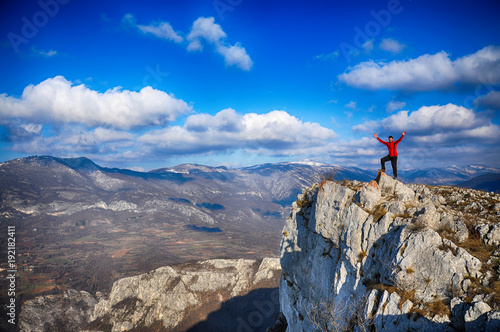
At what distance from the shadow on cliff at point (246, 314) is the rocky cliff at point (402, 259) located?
82.8 m

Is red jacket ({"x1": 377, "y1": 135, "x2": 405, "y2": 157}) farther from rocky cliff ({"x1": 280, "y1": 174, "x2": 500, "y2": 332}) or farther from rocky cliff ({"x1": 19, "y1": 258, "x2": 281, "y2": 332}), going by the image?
rocky cliff ({"x1": 19, "y1": 258, "x2": 281, "y2": 332})

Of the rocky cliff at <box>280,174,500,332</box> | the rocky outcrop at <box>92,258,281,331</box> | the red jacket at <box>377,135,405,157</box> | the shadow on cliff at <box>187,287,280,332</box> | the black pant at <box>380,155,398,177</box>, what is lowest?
the shadow on cliff at <box>187,287,280,332</box>

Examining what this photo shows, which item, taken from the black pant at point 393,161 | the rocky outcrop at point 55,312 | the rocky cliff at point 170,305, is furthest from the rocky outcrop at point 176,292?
the black pant at point 393,161

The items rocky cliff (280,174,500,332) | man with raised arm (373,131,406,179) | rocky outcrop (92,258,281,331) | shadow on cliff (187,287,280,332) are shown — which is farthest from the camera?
shadow on cliff (187,287,280,332)

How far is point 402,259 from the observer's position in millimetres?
14430

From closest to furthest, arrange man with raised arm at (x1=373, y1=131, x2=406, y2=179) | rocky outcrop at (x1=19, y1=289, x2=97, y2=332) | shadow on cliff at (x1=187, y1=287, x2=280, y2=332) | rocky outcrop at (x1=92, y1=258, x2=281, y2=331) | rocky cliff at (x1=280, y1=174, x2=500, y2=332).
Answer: rocky cliff at (x1=280, y1=174, x2=500, y2=332), man with raised arm at (x1=373, y1=131, x2=406, y2=179), rocky outcrop at (x1=92, y1=258, x2=281, y2=331), rocky outcrop at (x1=19, y1=289, x2=97, y2=332), shadow on cliff at (x1=187, y1=287, x2=280, y2=332)

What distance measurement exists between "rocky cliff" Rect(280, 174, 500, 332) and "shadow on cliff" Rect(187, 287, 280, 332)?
82.8 m

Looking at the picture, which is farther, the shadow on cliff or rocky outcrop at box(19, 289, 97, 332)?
the shadow on cliff

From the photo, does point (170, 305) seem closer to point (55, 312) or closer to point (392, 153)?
point (55, 312)

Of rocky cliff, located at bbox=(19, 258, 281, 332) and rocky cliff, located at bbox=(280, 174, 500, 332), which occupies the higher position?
rocky cliff, located at bbox=(280, 174, 500, 332)

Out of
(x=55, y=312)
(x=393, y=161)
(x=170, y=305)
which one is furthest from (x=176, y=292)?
(x=393, y=161)

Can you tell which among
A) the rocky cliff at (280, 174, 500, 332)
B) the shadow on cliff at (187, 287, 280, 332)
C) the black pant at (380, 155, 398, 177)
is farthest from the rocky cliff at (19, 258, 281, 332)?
the black pant at (380, 155, 398, 177)

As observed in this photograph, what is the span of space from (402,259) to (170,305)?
10624cm

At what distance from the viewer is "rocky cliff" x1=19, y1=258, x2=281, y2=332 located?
91.0 meters
